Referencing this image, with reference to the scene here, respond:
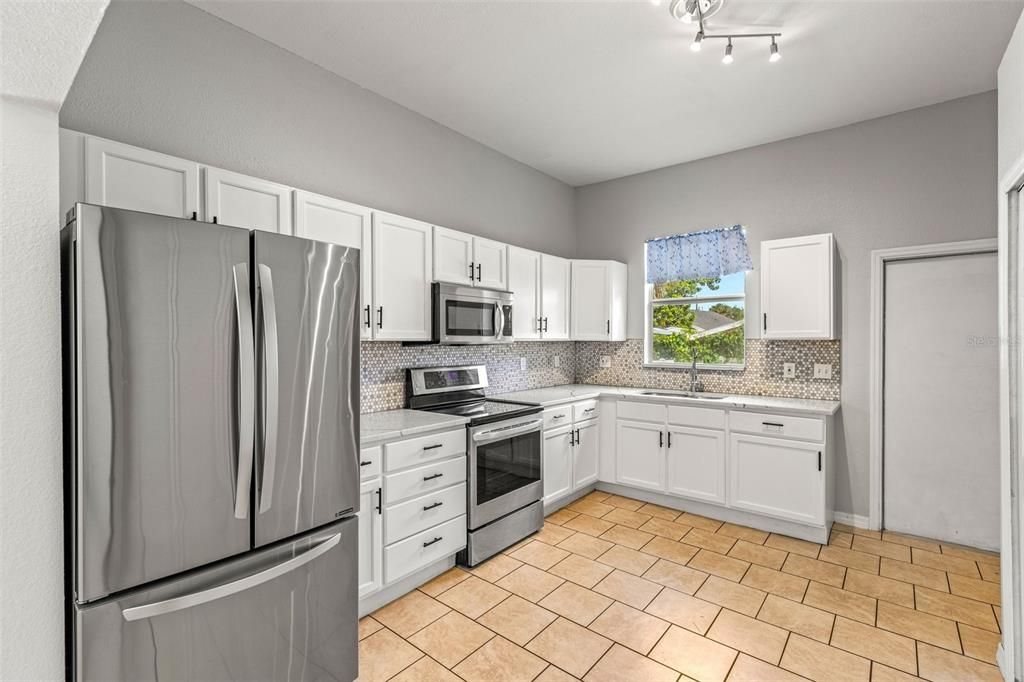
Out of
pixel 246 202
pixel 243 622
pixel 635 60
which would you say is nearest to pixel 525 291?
pixel 635 60

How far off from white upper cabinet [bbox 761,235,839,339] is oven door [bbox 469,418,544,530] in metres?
1.93

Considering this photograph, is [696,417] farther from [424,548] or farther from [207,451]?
[207,451]

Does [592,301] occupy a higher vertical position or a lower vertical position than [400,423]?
higher

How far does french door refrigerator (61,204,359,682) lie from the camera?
4.24ft

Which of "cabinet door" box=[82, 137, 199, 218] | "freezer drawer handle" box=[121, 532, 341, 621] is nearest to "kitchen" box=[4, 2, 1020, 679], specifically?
"cabinet door" box=[82, 137, 199, 218]

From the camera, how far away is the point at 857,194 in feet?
11.7

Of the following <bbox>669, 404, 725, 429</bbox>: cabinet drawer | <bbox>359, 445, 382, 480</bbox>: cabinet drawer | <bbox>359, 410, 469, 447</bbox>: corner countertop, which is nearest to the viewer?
<bbox>359, 445, 382, 480</bbox>: cabinet drawer

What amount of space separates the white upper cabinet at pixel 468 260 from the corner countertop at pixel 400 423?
0.88 meters

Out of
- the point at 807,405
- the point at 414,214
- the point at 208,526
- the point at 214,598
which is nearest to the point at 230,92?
the point at 414,214

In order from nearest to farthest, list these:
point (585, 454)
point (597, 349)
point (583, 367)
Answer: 1. point (585, 454)
2. point (597, 349)
3. point (583, 367)

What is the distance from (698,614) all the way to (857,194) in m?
3.09

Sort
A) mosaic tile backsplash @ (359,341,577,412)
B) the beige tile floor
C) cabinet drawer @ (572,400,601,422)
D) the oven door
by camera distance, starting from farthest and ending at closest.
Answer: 1. cabinet drawer @ (572,400,601,422)
2. mosaic tile backsplash @ (359,341,577,412)
3. the oven door
4. the beige tile floor

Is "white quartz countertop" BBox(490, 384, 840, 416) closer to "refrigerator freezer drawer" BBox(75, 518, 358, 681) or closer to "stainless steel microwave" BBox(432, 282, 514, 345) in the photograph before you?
"stainless steel microwave" BBox(432, 282, 514, 345)

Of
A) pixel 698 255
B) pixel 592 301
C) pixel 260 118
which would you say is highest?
pixel 260 118
